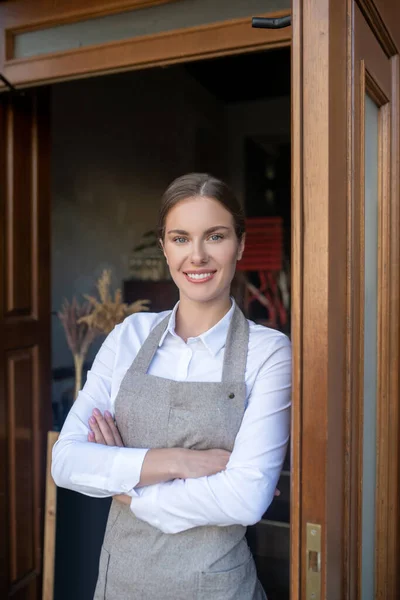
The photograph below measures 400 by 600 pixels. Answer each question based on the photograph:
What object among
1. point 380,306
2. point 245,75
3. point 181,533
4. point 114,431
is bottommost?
point 181,533

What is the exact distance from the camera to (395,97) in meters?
1.57

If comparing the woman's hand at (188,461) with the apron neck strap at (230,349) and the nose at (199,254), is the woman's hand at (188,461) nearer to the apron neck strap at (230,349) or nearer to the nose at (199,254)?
the apron neck strap at (230,349)

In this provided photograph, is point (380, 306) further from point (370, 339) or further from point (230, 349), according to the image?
point (230, 349)

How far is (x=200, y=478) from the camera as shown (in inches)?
49.7

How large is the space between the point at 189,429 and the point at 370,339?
0.51 meters

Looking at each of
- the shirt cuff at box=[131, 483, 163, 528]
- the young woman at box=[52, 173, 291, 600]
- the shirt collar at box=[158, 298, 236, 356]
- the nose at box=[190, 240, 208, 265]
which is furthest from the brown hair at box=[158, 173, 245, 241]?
the shirt cuff at box=[131, 483, 163, 528]

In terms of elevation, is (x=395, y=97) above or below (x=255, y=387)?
above

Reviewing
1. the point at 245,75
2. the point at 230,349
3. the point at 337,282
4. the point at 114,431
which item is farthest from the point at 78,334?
the point at 245,75

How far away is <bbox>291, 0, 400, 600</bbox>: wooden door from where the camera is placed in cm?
97

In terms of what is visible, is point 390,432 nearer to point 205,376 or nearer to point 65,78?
point 205,376

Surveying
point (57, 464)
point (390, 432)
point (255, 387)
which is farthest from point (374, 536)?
point (57, 464)

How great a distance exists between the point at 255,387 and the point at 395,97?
91cm

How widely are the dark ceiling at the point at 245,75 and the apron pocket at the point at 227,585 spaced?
342 cm

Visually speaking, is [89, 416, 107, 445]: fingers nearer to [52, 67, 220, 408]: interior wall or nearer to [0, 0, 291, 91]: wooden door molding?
[0, 0, 291, 91]: wooden door molding
